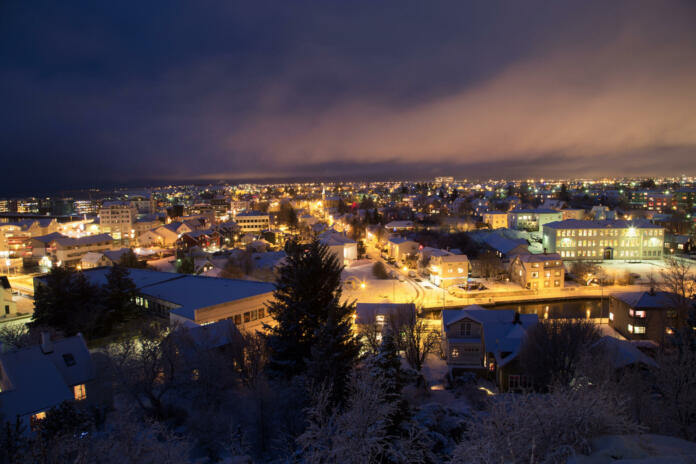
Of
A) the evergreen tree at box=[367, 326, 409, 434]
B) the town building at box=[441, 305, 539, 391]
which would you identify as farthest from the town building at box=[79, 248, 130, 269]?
the evergreen tree at box=[367, 326, 409, 434]

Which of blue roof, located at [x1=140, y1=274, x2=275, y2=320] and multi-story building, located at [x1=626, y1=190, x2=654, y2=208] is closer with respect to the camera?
blue roof, located at [x1=140, y1=274, x2=275, y2=320]

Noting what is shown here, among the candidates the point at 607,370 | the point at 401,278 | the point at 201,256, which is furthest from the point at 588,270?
the point at 201,256

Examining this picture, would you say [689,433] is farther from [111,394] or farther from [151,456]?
[111,394]

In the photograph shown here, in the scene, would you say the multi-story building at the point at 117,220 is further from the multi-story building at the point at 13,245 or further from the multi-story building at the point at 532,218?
the multi-story building at the point at 532,218

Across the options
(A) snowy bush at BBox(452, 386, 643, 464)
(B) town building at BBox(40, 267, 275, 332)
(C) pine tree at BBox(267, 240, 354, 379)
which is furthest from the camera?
(B) town building at BBox(40, 267, 275, 332)

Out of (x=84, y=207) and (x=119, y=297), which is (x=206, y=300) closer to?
(x=119, y=297)

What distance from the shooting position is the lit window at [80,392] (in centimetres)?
1060

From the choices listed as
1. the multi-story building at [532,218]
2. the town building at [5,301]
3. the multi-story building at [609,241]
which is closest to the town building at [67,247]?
the town building at [5,301]

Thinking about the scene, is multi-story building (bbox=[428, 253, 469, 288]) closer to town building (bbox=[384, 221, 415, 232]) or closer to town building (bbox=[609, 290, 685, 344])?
town building (bbox=[609, 290, 685, 344])

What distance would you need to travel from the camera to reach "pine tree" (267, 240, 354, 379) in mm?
10578

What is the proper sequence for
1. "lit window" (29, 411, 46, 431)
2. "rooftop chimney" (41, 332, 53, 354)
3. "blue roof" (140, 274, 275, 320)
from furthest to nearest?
1. "blue roof" (140, 274, 275, 320)
2. "rooftop chimney" (41, 332, 53, 354)
3. "lit window" (29, 411, 46, 431)

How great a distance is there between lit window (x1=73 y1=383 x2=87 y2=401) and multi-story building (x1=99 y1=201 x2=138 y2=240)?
45538 mm

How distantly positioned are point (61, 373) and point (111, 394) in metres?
1.45

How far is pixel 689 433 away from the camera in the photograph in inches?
324
